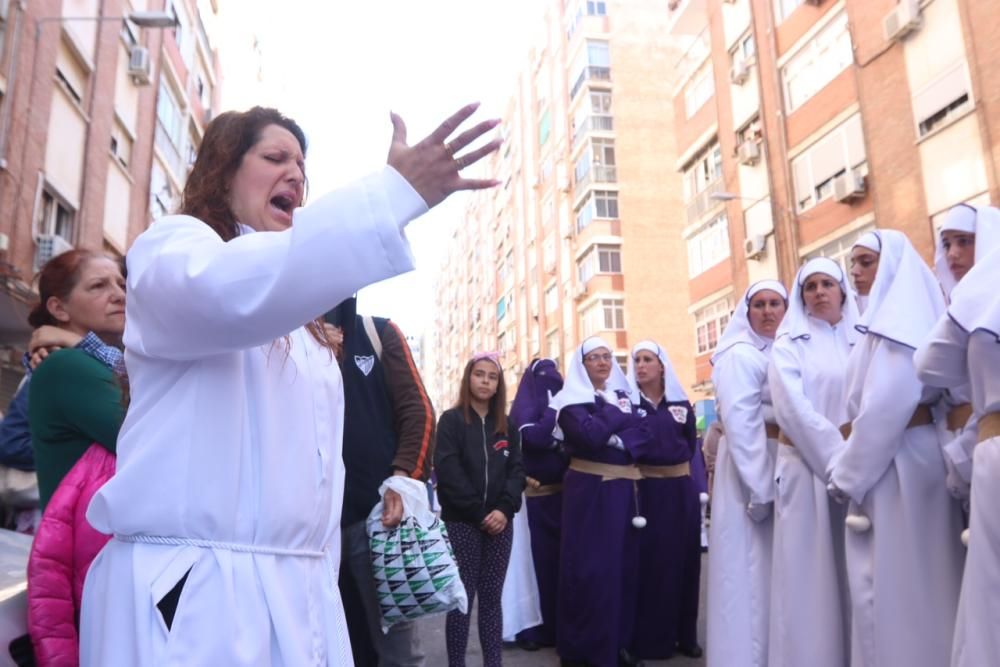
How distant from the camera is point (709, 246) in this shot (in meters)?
28.2

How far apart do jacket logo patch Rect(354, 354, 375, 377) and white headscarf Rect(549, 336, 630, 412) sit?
7.56ft

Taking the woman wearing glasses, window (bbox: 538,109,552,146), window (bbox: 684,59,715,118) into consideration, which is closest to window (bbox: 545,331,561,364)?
window (bbox: 538,109,552,146)

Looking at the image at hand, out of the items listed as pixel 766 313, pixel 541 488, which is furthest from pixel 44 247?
pixel 766 313

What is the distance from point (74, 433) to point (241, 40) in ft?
120

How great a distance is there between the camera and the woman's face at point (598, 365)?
6.18m

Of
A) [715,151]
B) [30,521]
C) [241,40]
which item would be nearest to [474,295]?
[241,40]

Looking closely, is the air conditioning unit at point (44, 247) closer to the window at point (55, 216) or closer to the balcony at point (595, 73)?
the window at point (55, 216)

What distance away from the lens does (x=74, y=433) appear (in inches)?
88.5

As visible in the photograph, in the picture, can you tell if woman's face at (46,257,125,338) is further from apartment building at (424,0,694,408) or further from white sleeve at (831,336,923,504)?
apartment building at (424,0,694,408)

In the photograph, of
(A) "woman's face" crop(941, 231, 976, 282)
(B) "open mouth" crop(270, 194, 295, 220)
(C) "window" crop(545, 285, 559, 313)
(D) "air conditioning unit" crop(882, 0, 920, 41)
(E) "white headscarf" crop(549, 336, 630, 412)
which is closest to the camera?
(B) "open mouth" crop(270, 194, 295, 220)

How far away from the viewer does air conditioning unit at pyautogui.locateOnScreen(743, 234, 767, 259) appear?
77.0 ft

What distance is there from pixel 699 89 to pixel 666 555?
25273mm

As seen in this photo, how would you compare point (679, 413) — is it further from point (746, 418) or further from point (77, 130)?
point (77, 130)

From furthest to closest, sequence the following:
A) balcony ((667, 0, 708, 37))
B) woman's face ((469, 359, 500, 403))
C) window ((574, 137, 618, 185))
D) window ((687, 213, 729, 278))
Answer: window ((574, 137, 618, 185))
balcony ((667, 0, 708, 37))
window ((687, 213, 729, 278))
woman's face ((469, 359, 500, 403))
